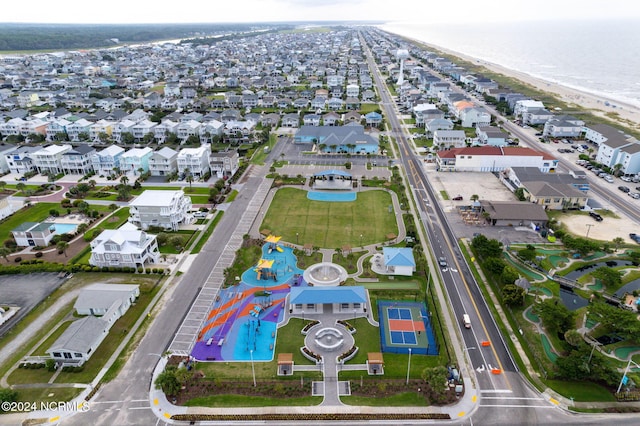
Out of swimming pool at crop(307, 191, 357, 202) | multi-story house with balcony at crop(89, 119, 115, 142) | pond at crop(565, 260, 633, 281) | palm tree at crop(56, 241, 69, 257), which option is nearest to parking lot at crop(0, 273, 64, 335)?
palm tree at crop(56, 241, 69, 257)

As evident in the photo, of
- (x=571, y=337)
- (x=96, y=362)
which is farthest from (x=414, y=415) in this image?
(x=96, y=362)

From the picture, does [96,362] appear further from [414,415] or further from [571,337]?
[571,337]

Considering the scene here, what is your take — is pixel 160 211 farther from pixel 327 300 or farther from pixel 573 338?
pixel 573 338

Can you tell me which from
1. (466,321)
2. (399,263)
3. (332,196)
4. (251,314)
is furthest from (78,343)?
(332,196)

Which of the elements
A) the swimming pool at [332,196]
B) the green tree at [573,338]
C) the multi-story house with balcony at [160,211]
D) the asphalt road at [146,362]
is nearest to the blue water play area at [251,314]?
the asphalt road at [146,362]

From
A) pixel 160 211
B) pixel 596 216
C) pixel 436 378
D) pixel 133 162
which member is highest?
pixel 133 162
